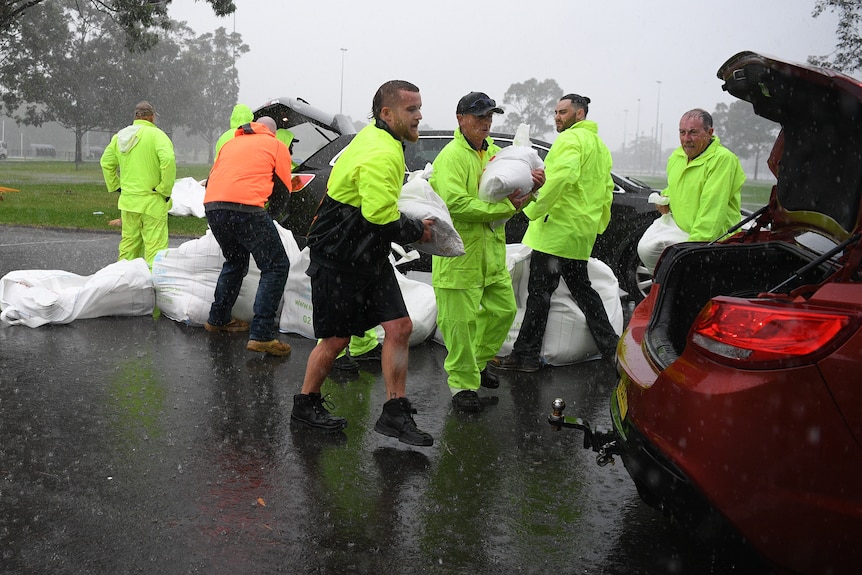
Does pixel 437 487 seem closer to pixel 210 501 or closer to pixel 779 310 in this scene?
pixel 210 501

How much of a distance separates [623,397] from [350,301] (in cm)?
173

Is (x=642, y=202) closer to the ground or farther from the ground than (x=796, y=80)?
closer to the ground

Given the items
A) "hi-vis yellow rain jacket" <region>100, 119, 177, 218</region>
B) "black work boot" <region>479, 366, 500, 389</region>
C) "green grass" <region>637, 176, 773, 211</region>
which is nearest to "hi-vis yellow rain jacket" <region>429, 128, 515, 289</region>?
"black work boot" <region>479, 366, 500, 389</region>

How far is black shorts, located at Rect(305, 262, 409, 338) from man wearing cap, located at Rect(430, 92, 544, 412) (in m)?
0.61

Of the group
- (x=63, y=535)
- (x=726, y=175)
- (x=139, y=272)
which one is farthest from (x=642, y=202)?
(x=63, y=535)

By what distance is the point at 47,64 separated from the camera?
53.7m

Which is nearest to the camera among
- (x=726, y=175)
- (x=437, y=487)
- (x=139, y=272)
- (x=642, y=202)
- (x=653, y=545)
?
(x=653, y=545)

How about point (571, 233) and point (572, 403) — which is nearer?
point (572, 403)

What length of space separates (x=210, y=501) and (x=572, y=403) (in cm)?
257

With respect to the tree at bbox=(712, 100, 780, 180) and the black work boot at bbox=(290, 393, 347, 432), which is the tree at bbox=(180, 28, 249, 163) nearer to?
the tree at bbox=(712, 100, 780, 180)

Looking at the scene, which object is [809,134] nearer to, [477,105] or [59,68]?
[477,105]

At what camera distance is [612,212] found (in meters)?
8.48

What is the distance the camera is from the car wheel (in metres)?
8.48

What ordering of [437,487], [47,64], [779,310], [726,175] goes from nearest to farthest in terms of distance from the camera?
[779,310], [437,487], [726,175], [47,64]
